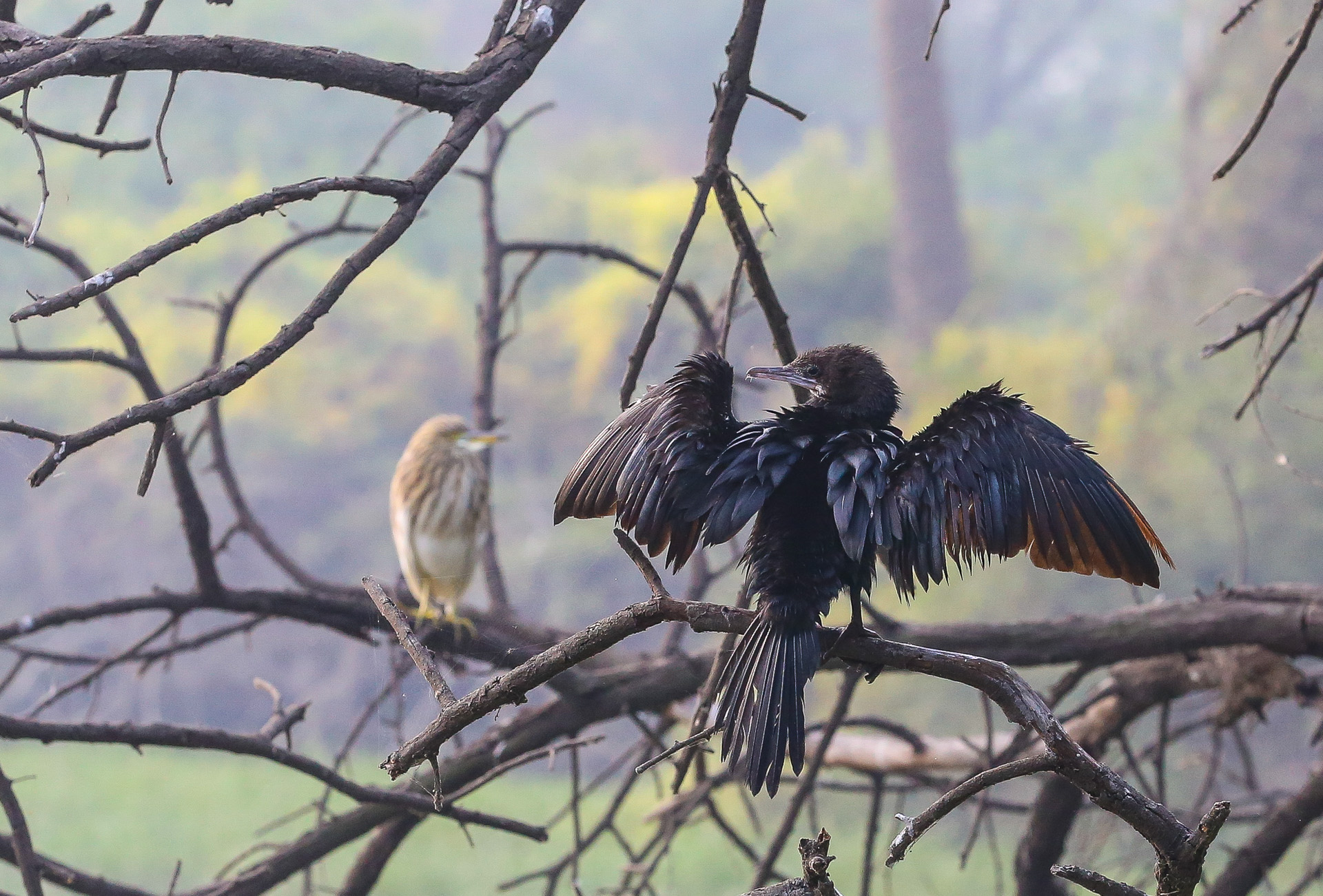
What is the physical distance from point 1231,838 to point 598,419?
5.49 ft

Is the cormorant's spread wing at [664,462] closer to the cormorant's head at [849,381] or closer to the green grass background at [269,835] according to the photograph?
the cormorant's head at [849,381]

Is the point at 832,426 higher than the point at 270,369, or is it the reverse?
the point at 270,369

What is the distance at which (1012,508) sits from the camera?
2.45ft

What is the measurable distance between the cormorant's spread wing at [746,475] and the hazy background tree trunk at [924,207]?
191cm

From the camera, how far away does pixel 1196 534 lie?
98.9 inches

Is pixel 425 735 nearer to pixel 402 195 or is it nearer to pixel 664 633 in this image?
pixel 402 195

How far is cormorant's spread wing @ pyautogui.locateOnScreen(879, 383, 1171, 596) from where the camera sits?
29.0 inches

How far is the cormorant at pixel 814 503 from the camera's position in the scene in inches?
29.0

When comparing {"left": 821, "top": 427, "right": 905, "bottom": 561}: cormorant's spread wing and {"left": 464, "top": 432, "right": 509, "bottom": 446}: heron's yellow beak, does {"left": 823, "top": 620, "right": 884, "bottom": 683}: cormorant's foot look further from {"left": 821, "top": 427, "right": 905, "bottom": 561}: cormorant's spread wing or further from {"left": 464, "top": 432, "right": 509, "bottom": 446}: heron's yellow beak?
{"left": 464, "top": 432, "right": 509, "bottom": 446}: heron's yellow beak

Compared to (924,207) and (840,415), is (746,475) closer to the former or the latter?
(840,415)

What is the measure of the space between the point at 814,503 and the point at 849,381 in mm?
130

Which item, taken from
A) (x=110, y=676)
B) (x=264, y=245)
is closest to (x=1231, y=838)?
(x=264, y=245)

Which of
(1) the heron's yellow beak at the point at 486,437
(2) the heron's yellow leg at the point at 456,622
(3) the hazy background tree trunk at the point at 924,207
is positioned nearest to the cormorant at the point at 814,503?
(2) the heron's yellow leg at the point at 456,622

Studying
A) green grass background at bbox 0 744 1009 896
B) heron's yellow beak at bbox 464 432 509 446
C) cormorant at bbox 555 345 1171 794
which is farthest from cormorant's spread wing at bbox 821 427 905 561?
green grass background at bbox 0 744 1009 896
